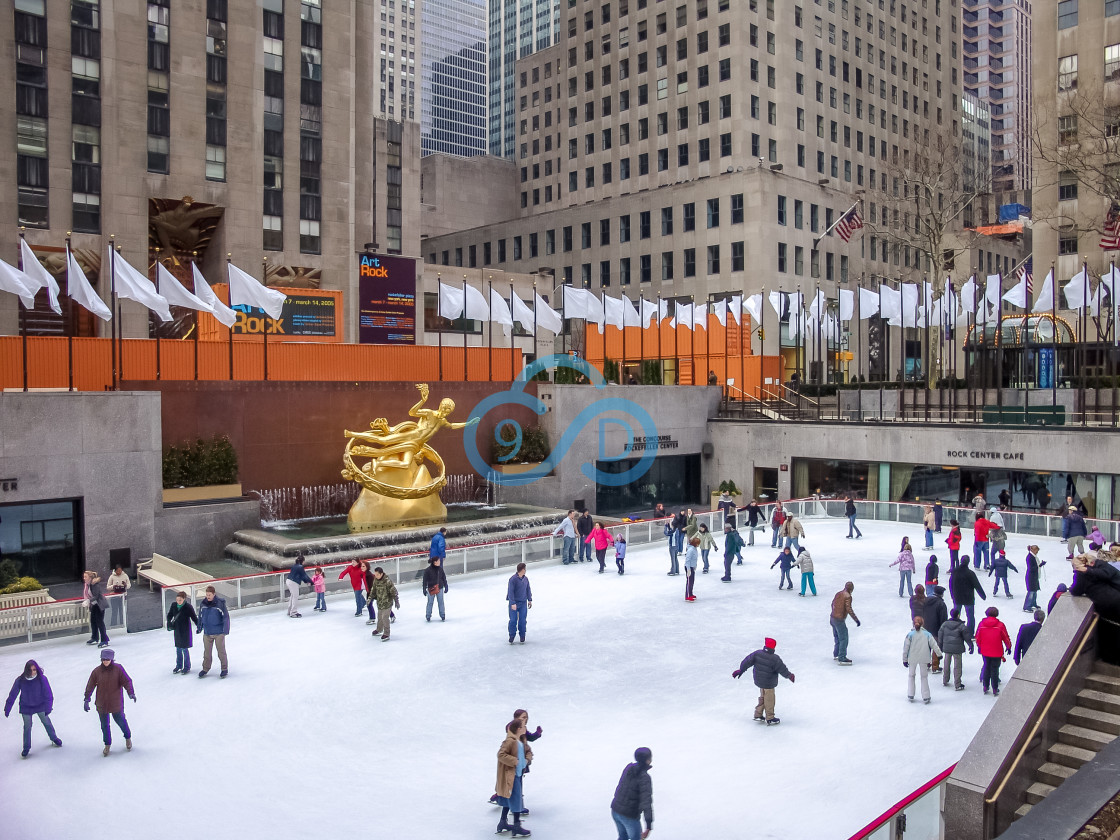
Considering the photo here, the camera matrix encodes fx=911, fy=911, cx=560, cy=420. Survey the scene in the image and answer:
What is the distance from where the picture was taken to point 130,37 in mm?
42625

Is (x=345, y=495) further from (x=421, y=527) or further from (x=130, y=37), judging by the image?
(x=130, y=37)

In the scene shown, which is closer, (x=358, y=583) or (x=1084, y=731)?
(x=1084, y=731)

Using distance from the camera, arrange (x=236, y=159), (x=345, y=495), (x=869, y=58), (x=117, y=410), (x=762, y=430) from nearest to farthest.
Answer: (x=117, y=410) → (x=345, y=495) → (x=762, y=430) → (x=236, y=159) → (x=869, y=58)

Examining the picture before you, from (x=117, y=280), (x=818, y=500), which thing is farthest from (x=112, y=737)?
(x=818, y=500)

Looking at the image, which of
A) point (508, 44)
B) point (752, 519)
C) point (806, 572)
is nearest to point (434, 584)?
point (806, 572)

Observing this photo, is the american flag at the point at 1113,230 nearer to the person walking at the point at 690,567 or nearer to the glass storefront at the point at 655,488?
the glass storefront at the point at 655,488

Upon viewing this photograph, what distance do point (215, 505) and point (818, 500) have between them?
19084mm

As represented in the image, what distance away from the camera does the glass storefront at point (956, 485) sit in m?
29.9

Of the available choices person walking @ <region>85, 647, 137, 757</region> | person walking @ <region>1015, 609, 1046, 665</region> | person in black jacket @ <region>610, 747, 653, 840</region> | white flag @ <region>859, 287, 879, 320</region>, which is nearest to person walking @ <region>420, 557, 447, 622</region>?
person walking @ <region>85, 647, 137, 757</region>

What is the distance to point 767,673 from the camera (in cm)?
1178

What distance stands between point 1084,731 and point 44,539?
22.7m

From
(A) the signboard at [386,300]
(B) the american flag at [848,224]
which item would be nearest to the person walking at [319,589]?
(B) the american flag at [848,224]

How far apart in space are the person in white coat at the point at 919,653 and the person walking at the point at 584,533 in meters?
11.7

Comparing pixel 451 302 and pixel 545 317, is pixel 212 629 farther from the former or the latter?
pixel 545 317
